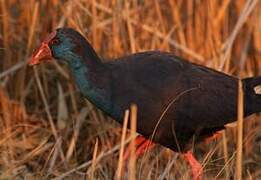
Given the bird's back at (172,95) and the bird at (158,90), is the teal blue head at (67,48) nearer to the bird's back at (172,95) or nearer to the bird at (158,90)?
the bird at (158,90)

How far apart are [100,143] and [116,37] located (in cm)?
65

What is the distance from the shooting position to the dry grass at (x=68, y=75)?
14.3 feet

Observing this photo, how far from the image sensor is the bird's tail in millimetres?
4035

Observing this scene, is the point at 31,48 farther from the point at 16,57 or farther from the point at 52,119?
the point at 52,119

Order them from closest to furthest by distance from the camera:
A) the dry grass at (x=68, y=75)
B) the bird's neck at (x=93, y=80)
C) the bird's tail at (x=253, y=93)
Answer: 1. the bird's neck at (x=93, y=80)
2. the bird's tail at (x=253, y=93)
3. the dry grass at (x=68, y=75)

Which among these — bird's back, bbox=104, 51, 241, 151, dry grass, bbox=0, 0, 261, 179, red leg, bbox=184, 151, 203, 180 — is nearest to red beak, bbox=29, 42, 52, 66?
bird's back, bbox=104, 51, 241, 151

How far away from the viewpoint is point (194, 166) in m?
3.97

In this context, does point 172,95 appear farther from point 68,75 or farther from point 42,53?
point 68,75

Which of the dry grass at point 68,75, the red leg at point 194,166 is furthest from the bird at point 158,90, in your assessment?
the dry grass at point 68,75

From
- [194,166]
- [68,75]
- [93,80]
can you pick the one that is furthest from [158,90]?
[68,75]

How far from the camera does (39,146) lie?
168 inches

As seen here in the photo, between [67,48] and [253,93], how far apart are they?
3.43 ft

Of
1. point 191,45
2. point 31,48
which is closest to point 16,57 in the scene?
point 31,48

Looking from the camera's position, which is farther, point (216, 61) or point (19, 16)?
point (19, 16)
